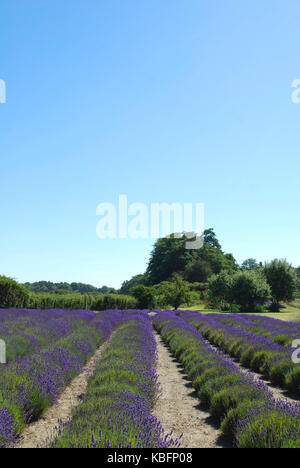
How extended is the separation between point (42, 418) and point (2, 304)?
18201 millimetres

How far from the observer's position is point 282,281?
3647 cm

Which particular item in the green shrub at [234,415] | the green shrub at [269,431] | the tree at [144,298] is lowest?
the tree at [144,298]

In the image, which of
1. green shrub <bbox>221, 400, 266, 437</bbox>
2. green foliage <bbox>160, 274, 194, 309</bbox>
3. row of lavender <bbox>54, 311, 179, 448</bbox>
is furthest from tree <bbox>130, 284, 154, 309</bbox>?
green shrub <bbox>221, 400, 266, 437</bbox>

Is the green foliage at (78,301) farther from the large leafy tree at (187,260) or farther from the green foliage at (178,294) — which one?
the large leafy tree at (187,260)

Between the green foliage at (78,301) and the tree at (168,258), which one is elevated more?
the tree at (168,258)

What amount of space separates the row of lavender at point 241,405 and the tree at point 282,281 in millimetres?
31482

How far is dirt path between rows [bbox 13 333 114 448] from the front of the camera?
11.7 ft

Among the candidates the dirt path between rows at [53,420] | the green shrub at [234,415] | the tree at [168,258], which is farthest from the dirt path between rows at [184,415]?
the tree at [168,258]

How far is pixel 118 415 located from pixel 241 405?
66.8 inches

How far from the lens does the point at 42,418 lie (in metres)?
4.49

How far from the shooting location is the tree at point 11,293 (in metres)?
20.8

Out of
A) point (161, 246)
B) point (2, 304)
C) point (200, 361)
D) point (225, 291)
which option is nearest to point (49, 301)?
point (2, 304)
